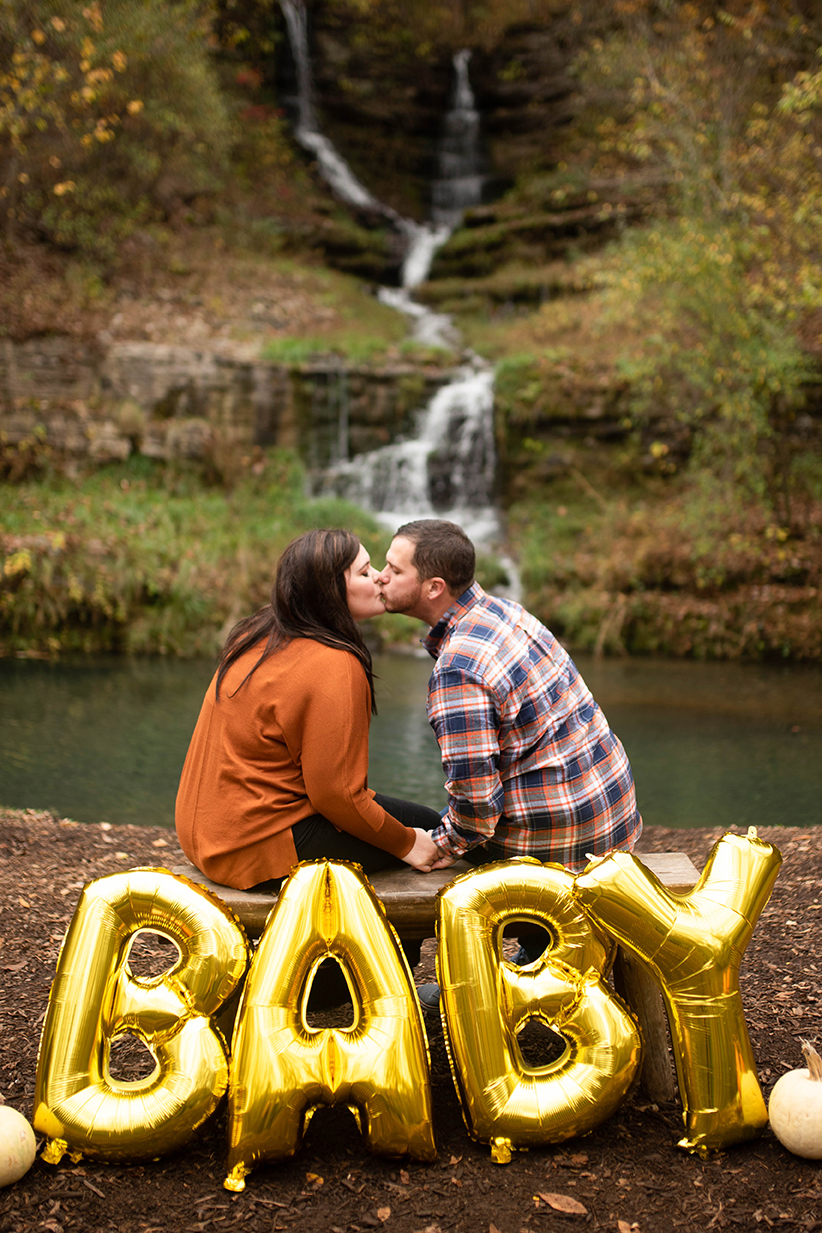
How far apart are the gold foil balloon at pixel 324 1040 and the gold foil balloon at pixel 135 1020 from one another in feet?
0.33

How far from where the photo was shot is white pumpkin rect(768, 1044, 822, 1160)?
2.12 metres

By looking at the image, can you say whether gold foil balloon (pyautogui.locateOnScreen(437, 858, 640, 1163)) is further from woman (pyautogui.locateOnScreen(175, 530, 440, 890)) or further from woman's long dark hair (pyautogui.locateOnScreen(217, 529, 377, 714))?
woman's long dark hair (pyautogui.locateOnScreen(217, 529, 377, 714))

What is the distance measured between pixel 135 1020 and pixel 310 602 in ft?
3.82

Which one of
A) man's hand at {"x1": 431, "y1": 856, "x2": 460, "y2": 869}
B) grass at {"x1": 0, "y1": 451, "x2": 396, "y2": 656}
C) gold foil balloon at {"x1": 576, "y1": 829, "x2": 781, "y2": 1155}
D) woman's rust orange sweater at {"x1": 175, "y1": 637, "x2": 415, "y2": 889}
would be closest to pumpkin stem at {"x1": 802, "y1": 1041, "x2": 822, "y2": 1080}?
gold foil balloon at {"x1": 576, "y1": 829, "x2": 781, "y2": 1155}

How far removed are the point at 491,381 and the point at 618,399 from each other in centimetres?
235

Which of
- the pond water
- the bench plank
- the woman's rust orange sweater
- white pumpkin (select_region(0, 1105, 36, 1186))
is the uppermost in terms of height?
the woman's rust orange sweater

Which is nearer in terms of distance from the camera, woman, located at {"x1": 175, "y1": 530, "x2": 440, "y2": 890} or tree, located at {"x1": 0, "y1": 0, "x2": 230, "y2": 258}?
woman, located at {"x1": 175, "y1": 530, "x2": 440, "y2": 890}

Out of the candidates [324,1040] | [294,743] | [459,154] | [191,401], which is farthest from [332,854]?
[459,154]

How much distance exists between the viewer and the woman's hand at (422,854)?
105 inches

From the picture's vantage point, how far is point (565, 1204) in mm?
2047

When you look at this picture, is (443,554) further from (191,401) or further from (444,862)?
(191,401)

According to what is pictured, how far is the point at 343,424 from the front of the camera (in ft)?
52.2

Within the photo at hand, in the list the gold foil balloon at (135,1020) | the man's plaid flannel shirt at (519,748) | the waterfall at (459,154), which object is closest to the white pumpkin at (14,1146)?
the gold foil balloon at (135,1020)

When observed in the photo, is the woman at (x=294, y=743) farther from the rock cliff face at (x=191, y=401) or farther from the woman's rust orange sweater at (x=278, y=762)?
the rock cliff face at (x=191, y=401)
